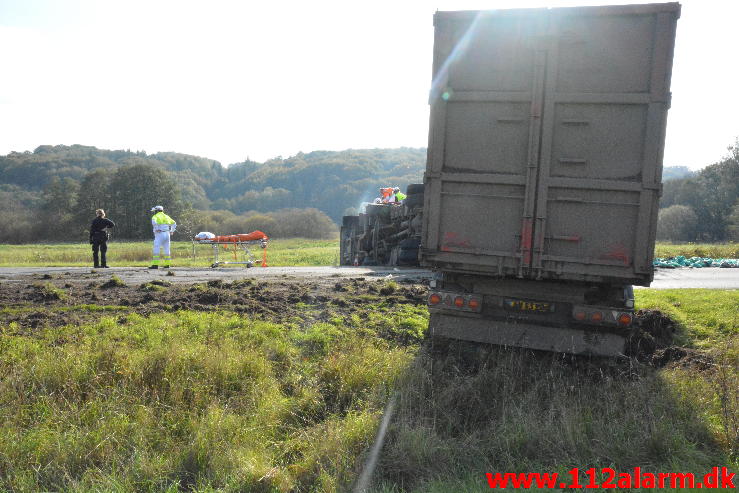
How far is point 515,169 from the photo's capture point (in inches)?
215

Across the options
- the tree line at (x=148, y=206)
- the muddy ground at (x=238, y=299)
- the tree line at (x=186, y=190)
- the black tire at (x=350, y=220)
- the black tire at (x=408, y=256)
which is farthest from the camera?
the tree line at (x=186, y=190)

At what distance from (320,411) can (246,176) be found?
127 m

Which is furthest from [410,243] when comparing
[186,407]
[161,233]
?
[186,407]

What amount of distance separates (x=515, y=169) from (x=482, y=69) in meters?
1.08

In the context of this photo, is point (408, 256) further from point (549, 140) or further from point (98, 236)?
point (549, 140)

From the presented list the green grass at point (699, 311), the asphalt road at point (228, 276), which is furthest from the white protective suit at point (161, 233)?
the green grass at point (699, 311)

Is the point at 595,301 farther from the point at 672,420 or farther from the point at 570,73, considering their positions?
the point at 570,73

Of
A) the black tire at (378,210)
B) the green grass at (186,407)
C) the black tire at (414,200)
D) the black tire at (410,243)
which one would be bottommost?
the green grass at (186,407)

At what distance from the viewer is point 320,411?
16.5ft

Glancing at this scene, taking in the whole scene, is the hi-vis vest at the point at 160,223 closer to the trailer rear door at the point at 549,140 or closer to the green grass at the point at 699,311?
the trailer rear door at the point at 549,140

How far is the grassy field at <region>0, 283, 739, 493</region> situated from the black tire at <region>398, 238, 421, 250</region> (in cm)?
939

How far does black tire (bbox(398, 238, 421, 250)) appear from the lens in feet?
52.9

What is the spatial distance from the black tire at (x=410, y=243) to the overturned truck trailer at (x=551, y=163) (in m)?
10.2

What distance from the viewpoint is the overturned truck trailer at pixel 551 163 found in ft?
16.9
